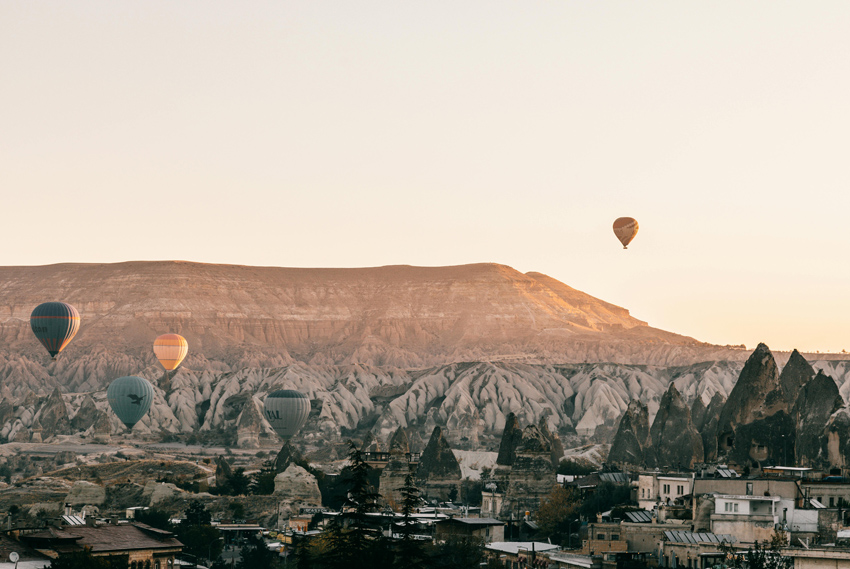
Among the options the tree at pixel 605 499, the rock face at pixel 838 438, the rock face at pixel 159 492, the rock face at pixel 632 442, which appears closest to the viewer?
the tree at pixel 605 499

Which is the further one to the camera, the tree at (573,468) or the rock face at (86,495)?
the tree at (573,468)

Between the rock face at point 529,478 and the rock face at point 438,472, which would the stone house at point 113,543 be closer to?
the rock face at point 529,478

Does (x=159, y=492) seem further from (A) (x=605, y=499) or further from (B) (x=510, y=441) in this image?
(A) (x=605, y=499)

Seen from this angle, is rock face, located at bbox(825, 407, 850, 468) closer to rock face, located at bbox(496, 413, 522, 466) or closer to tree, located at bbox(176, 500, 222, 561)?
rock face, located at bbox(496, 413, 522, 466)

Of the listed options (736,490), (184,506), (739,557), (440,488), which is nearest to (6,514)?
(184,506)

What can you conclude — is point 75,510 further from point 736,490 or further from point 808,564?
point 808,564

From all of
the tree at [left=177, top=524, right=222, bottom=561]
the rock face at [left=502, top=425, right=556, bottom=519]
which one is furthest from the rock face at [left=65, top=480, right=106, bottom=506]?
the rock face at [left=502, top=425, right=556, bottom=519]

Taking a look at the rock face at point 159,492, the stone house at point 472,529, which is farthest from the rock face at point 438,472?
the stone house at point 472,529

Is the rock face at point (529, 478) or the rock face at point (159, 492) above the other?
the rock face at point (529, 478)
